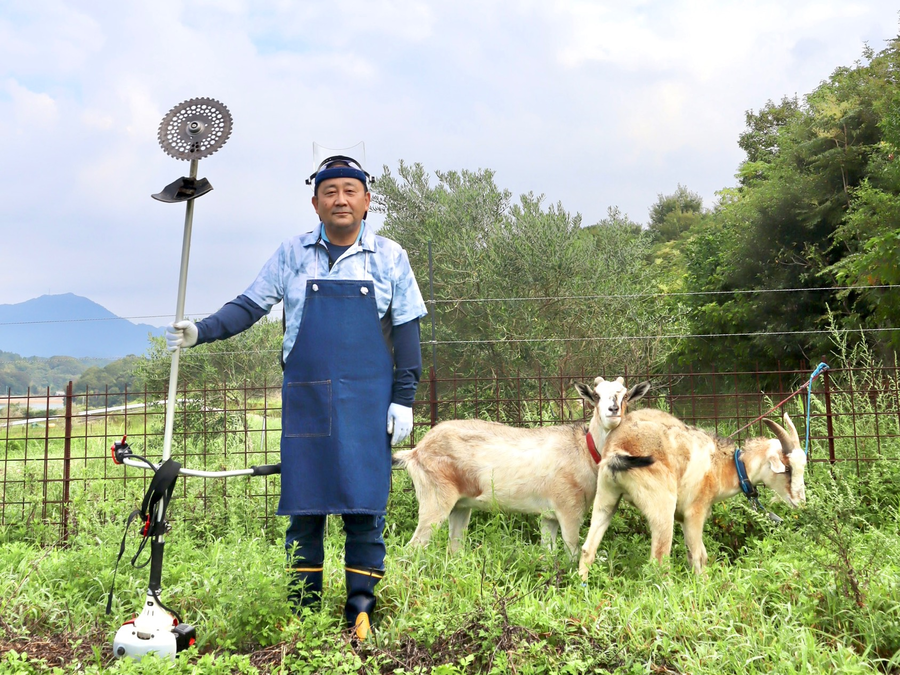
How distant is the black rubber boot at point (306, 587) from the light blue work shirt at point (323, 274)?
1225 mm

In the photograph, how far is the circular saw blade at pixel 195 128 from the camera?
390cm

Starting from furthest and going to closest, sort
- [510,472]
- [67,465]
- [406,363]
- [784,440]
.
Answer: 1. [67,465]
2. [510,472]
3. [784,440]
4. [406,363]

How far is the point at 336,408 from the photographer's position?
4.00 m

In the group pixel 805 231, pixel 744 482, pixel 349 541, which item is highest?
pixel 805 231

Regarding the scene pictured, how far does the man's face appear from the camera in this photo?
4.18 metres

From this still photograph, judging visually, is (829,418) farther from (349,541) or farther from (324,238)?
(324,238)

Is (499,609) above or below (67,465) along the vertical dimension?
below

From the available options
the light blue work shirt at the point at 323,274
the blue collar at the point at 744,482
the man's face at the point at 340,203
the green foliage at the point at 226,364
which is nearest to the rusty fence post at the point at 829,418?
the blue collar at the point at 744,482

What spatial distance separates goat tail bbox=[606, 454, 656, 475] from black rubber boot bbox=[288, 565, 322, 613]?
7.09 feet

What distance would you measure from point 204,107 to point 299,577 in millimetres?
2651

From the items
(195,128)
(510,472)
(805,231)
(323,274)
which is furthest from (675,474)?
(805,231)

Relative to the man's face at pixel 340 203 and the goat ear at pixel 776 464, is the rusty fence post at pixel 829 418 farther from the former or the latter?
the man's face at pixel 340 203

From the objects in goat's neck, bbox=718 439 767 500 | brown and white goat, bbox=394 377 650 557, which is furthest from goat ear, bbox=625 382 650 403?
goat's neck, bbox=718 439 767 500

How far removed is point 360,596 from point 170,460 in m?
1.27
